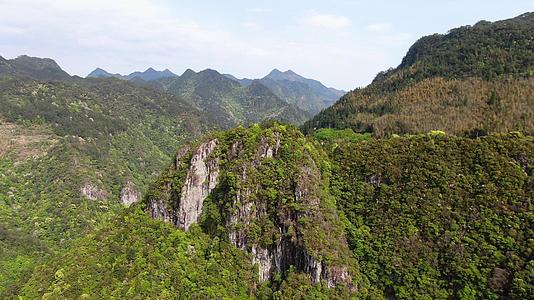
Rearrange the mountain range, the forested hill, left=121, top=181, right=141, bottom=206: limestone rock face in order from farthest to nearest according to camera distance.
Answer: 1. left=121, top=181, right=141, bottom=206: limestone rock face
2. the forested hill
3. the mountain range

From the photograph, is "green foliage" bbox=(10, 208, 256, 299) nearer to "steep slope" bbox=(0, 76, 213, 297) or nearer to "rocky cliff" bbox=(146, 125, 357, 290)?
"rocky cliff" bbox=(146, 125, 357, 290)

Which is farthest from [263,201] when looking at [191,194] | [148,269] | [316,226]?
[148,269]

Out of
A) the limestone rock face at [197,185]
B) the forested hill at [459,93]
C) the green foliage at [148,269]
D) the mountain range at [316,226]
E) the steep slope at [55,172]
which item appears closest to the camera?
the green foliage at [148,269]

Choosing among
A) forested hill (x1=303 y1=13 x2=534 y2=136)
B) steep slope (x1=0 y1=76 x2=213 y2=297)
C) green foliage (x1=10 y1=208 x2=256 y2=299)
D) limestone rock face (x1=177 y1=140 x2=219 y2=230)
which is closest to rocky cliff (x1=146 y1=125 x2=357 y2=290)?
limestone rock face (x1=177 y1=140 x2=219 y2=230)

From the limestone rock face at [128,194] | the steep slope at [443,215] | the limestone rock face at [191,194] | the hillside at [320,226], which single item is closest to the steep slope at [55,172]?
the limestone rock face at [128,194]

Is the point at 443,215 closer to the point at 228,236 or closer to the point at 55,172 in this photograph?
the point at 228,236

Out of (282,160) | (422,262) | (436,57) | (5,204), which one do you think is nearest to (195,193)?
(282,160)

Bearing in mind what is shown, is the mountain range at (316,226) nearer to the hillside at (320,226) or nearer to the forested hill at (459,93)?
the hillside at (320,226)
